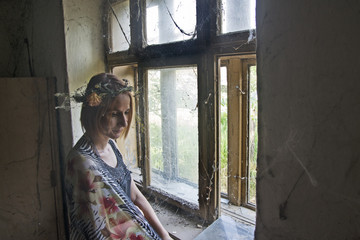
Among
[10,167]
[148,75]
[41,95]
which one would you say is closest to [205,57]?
[148,75]

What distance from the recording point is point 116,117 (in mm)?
994

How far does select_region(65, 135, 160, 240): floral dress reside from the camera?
877mm

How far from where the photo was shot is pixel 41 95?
1469 millimetres

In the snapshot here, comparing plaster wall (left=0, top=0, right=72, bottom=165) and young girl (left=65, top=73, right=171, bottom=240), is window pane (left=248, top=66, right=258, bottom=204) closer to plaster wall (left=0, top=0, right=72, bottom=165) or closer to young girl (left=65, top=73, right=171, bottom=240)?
young girl (left=65, top=73, right=171, bottom=240)

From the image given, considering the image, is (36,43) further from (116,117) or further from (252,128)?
(252,128)

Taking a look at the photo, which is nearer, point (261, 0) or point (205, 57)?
point (261, 0)

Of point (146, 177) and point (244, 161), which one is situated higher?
point (244, 161)

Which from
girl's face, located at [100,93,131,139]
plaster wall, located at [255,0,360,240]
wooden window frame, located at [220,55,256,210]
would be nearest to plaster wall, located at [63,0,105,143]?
girl's face, located at [100,93,131,139]

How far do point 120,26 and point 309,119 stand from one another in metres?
1.24

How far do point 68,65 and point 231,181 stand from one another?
1041 millimetres

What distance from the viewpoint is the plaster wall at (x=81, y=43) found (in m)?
1.39

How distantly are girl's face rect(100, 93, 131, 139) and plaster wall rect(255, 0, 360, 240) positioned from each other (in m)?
0.57

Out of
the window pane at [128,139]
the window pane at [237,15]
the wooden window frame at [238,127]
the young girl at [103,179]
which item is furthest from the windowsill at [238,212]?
the window pane at [237,15]

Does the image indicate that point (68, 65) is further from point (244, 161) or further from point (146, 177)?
point (244, 161)
